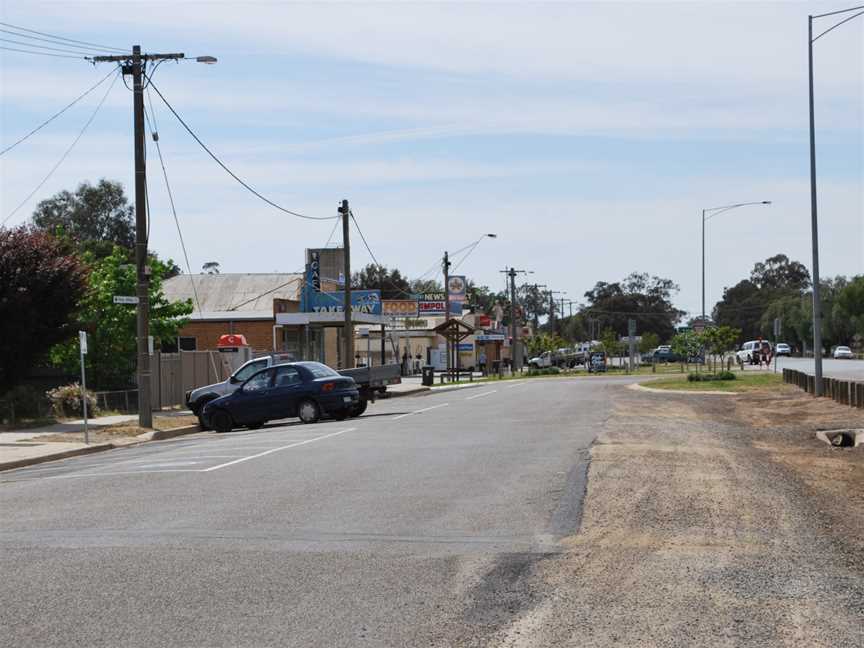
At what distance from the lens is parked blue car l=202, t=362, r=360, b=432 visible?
Answer: 28625 millimetres

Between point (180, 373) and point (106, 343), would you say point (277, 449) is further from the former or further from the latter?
point (180, 373)

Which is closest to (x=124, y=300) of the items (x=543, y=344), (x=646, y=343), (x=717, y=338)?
(x=717, y=338)

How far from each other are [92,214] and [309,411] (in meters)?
68.0

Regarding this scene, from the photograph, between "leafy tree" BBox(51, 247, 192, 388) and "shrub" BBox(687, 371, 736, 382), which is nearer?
"leafy tree" BBox(51, 247, 192, 388)

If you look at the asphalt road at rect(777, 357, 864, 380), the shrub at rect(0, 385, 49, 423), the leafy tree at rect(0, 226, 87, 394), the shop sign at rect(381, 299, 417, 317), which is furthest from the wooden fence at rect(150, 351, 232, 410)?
the shop sign at rect(381, 299, 417, 317)

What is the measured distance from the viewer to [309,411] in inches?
1129

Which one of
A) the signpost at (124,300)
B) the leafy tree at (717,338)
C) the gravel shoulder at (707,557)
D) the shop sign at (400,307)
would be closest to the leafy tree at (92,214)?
the shop sign at (400,307)

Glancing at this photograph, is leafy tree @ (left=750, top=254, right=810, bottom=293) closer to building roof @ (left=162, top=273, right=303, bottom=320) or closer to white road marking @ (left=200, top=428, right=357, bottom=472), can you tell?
building roof @ (left=162, top=273, right=303, bottom=320)

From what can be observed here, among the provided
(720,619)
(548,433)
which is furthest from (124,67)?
(720,619)

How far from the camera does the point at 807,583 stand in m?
8.63

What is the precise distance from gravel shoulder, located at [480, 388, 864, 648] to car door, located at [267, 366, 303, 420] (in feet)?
38.4

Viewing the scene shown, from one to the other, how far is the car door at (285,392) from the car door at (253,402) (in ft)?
0.46

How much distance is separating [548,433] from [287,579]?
44.6 ft

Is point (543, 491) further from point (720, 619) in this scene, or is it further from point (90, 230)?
point (90, 230)
